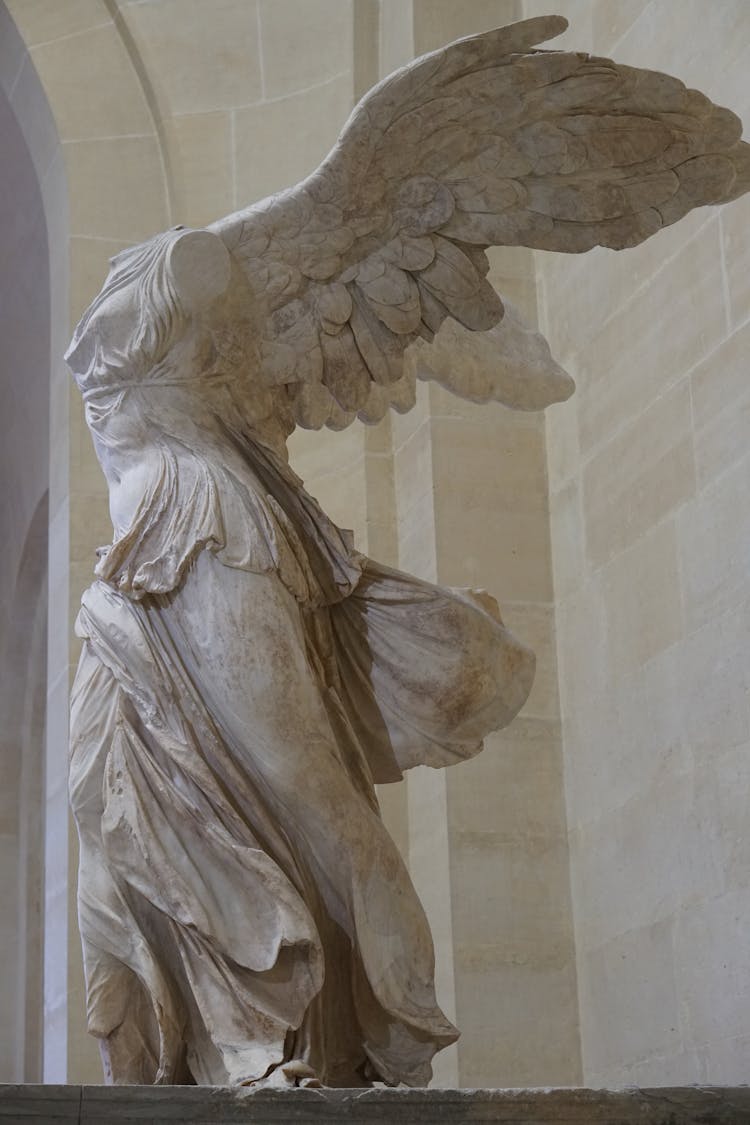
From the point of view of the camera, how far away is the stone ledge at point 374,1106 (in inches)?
111

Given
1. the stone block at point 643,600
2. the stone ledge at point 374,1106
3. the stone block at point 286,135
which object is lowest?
the stone ledge at point 374,1106

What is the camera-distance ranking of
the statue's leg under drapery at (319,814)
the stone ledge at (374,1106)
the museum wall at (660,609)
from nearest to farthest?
1. the stone ledge at (374,1106)
2. the statue's leg under drapery at (319,814)
3. the museum wall at (660,609)

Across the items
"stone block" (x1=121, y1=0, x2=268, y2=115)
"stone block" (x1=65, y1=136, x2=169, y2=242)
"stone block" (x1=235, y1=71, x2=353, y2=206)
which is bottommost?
"stone block" (x1=65, y1=136, x2=169, y2=242)

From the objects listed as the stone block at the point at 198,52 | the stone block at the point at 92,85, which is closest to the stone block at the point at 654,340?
the stone block at the point at 198,52

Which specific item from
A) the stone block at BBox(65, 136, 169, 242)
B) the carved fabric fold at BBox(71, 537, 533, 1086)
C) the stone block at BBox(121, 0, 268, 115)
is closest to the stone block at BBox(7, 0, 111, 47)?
the stone block at BBox(121, 0, 268, 115)

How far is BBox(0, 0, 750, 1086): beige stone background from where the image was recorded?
4.95m

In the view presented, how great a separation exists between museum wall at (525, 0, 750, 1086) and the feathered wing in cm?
95

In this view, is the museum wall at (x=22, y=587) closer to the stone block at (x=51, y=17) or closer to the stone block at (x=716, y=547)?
the stone block at (x=51, y=17)

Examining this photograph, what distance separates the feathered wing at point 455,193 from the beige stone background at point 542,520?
3.10 ft

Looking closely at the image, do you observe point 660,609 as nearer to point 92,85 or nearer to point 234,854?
point 234,854

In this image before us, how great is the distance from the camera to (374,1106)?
9.77 ft

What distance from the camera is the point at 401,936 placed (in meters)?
3.51

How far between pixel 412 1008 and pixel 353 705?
0.67 meters

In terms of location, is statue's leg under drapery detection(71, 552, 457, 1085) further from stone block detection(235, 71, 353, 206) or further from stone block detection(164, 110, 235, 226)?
stone block detection(235, 71, 353, 206)
